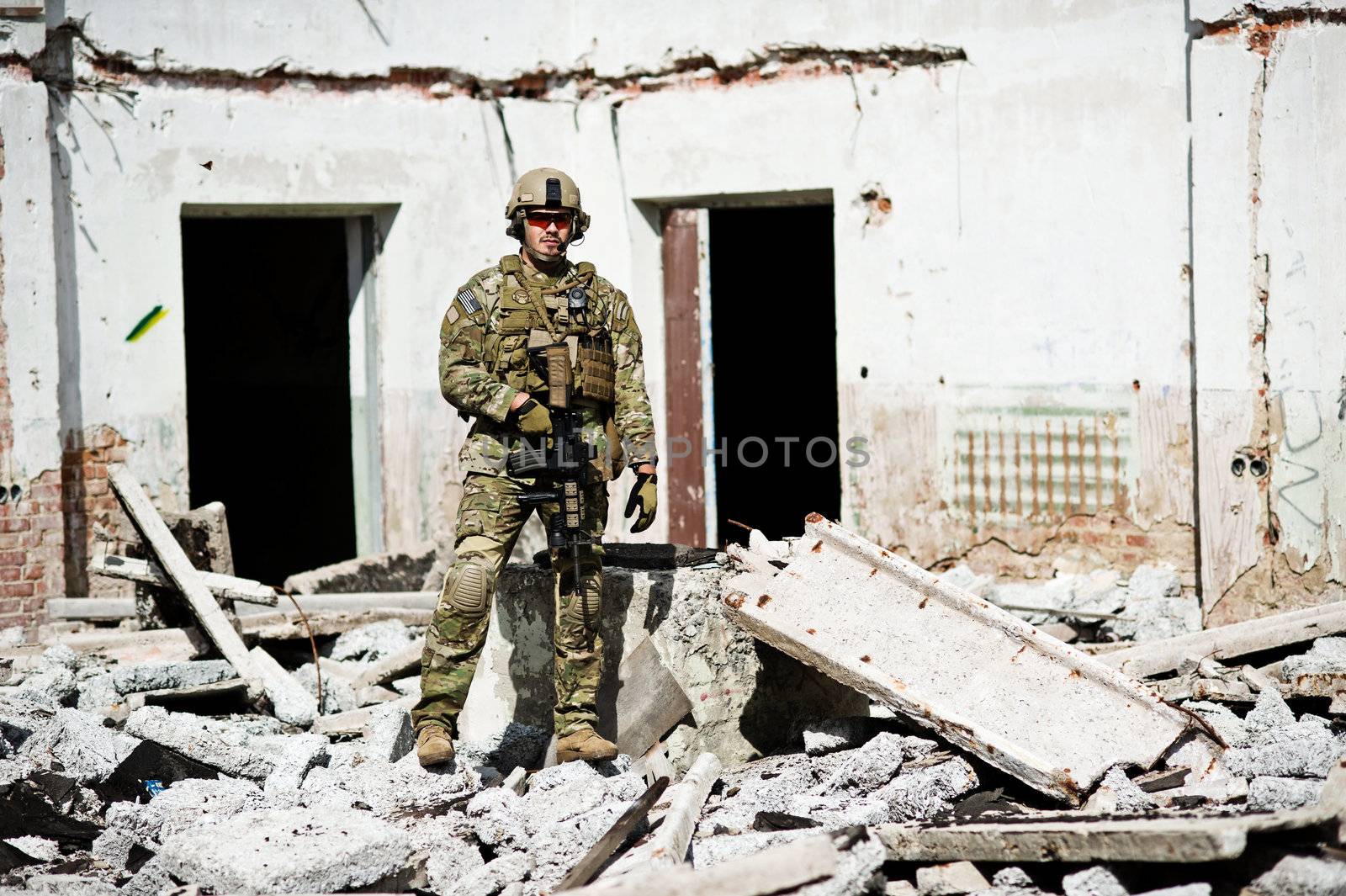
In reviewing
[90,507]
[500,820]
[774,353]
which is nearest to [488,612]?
[500,820]

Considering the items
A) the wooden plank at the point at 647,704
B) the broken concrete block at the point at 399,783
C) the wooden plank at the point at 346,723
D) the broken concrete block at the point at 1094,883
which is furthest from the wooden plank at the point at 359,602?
the broken concrete block at the point at 1094,883

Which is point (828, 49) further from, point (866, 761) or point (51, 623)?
point (51, 623)

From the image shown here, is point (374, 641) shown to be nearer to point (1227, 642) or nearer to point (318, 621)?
point (318, 621)

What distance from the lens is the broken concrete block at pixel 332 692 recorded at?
6336 millimetres

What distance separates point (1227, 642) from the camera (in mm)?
6180

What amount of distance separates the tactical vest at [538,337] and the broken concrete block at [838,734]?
1492 millimetres

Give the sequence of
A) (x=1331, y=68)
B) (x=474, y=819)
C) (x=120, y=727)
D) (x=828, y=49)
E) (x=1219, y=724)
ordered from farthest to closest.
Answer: (x=828, y=49) → (x=1331, y=68) → (x=120, y=727) → (x=1219, y=724) → (x=474, y=819)

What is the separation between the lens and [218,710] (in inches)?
247

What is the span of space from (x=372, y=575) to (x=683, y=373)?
2134mm

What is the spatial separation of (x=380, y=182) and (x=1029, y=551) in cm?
423

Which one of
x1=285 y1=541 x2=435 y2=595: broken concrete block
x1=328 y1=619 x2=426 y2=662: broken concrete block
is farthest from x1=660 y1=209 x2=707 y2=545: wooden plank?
x1=328 y1=619 x2=426 y2=662: broken concrete block

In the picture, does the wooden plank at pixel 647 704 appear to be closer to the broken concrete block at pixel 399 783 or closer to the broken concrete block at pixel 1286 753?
the broken concrete block at pixel 399 783

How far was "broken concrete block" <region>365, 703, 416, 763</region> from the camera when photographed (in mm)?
5336

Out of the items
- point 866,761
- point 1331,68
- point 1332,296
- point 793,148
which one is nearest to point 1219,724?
point 866,761
